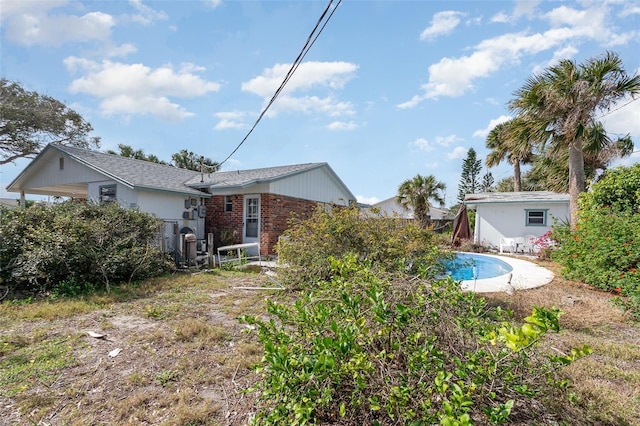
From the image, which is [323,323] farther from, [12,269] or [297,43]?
[12,269]

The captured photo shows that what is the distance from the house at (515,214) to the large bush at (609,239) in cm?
695

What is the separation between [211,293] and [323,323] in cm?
531

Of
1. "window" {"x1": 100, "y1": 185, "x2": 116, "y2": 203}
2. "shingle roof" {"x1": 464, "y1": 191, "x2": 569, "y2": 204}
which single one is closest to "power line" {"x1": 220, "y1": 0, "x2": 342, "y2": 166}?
"window" {"x1": 100, "y1": 185, "x2": 116, "y2": 203}

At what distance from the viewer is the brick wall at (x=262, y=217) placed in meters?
12.2

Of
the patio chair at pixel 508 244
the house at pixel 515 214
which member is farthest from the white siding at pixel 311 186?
the patio chair at pixel 508 244

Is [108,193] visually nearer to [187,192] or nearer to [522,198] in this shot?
[187,192]

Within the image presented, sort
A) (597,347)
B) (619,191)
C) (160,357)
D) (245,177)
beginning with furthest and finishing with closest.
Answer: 1. (245,177)
2. (619,191)
3. (597,347)
4. (160,357)

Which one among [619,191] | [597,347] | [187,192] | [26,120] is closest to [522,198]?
[619,191]

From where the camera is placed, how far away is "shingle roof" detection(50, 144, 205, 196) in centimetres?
1106

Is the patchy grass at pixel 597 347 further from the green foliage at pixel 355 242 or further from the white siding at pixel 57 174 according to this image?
the white siding at pixel 57 174

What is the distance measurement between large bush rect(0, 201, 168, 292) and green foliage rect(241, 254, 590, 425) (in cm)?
656

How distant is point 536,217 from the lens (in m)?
16.1

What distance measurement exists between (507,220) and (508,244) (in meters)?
1.40

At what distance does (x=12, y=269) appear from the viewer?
21.9 feet
